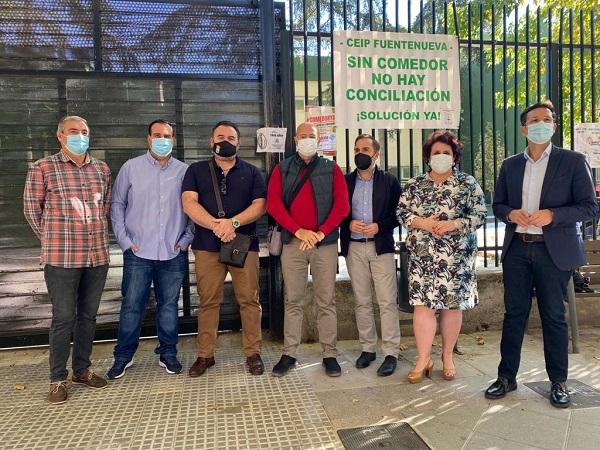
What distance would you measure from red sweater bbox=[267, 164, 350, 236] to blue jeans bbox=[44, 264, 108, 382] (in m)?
1.37

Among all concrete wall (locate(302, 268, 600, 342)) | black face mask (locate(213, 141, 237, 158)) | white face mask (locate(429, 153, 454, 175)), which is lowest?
concrete wall (locate(302, 268, 600, 342))

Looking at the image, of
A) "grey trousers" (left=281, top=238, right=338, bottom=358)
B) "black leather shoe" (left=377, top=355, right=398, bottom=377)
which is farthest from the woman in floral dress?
"grey trousers" (left=281, top=238, right=338, bottom=358)

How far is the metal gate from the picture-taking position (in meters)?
4.65

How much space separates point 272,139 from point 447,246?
1.96 m

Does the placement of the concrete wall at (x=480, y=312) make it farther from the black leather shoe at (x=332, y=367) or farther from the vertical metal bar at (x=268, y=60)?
the vertical metal bar at (x=268, y=60)

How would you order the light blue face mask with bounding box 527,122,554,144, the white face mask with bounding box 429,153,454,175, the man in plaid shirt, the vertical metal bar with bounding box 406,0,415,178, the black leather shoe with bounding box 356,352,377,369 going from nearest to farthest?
the light blue face mask with bounding box 527,122,554,144
the man in plaid shirt
the white face mask with bounding box 429,153,454,175
the black leather shoe with bounding box 356,352,377,369
the vertical metal bar with bounding box 406,0,415,178

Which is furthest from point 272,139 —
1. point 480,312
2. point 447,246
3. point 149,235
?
point 480,312

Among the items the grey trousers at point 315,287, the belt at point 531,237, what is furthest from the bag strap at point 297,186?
the belt at point 531,237

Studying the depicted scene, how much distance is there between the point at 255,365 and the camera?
4.10 m

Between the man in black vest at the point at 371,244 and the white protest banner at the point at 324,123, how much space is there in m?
0.73

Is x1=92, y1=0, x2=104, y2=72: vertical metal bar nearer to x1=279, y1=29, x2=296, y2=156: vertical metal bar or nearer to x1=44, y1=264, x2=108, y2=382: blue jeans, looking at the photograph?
x1=279, y1=29, x2=296, y2=156: vertical metal bar

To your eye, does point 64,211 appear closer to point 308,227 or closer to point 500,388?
point 308,227

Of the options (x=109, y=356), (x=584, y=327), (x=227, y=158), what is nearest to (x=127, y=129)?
(x=227, y=158)

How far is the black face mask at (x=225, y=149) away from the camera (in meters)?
4.04
